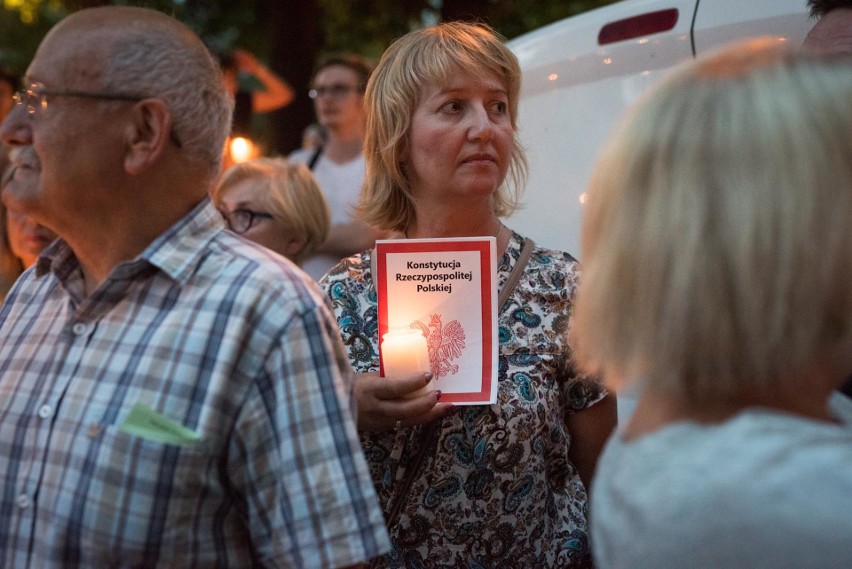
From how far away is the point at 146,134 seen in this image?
76.2 inches

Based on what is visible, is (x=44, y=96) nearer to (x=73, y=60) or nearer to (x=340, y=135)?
(x=73, y=60)

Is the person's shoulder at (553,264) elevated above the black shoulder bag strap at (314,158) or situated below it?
below

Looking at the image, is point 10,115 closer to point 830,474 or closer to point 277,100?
point 830,474

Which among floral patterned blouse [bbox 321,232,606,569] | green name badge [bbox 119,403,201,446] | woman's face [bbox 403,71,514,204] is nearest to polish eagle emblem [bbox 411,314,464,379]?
floral patterned blouse [bbox 321,232,606,569]

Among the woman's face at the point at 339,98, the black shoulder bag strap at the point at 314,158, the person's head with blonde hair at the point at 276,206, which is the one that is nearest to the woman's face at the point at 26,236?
the person's head with blonde hair at the point at 276,206

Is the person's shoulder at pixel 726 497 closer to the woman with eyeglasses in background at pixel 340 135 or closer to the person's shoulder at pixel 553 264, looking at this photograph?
the person's shoulder at pixel 553 264

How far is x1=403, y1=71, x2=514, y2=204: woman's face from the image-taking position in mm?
2668

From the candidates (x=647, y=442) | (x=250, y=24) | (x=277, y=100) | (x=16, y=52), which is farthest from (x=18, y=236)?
(x=16, y=52)

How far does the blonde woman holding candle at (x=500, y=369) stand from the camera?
2451 millimetres

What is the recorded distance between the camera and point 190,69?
1.97 meters

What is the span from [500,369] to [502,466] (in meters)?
0.23

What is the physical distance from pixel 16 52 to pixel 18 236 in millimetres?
15326

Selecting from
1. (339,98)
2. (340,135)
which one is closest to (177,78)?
(340,135)

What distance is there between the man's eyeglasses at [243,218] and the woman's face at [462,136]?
3.90 ft
